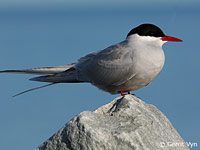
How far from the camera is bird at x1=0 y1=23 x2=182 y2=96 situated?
8.54m

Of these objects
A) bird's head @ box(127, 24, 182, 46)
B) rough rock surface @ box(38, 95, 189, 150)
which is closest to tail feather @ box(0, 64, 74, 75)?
bird's head @ box(127, 24, 182, 46)

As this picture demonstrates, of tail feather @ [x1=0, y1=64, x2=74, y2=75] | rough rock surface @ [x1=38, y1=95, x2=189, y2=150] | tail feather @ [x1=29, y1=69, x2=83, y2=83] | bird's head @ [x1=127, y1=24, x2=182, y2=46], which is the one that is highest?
bird's head @ [x1=127, y1=24, x2=182, y2=46]

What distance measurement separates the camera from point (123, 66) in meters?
8.83

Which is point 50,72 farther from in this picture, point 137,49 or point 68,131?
point 68,131

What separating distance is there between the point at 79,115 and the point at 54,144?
0.49 m

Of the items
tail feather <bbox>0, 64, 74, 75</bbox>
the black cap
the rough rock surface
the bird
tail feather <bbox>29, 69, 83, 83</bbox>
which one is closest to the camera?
the rough rock surface

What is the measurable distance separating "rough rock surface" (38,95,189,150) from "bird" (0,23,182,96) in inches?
59.2

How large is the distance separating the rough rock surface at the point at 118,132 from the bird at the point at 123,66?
1.50 m

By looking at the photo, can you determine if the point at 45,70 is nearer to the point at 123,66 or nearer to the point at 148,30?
the point at 123,66

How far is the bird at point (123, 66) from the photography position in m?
8.54

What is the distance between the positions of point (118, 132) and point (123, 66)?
2.89 meters

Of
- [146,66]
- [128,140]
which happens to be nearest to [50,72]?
[146,66]

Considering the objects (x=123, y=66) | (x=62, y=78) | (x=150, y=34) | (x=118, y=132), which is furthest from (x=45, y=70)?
(x=118, y=132)

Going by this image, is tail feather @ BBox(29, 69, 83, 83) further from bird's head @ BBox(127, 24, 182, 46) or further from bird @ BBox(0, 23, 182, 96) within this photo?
bird's head @ BBox(127, 24, 182, 46)
